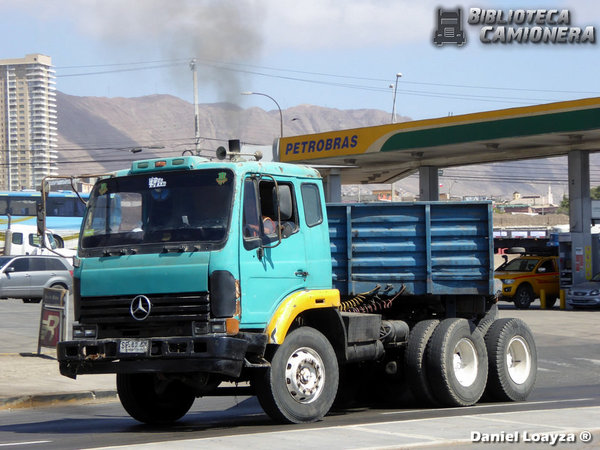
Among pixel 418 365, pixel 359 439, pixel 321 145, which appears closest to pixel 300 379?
pixel 359 439

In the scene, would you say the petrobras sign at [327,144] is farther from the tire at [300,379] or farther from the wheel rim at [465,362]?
the tire at [300,379]

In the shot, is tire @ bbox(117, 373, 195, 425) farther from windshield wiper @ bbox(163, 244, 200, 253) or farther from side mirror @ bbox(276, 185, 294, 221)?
side mirror @ bbox(276, 185, 294, 221)

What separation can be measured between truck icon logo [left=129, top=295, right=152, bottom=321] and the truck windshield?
0.60m

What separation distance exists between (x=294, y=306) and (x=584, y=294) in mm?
24219

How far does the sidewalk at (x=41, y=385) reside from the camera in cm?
1338

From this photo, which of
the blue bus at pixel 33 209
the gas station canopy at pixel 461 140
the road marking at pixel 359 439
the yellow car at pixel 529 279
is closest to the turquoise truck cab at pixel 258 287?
the road marking at pixel 359 439

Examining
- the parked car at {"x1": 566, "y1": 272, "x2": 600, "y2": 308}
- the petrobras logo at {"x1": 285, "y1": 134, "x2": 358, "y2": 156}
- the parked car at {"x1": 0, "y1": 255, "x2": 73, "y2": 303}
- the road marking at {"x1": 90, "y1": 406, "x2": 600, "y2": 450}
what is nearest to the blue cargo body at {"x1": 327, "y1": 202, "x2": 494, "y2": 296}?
the road marking at {"x1": 90, "y1": 406, "x2": 600, "y2": 450}

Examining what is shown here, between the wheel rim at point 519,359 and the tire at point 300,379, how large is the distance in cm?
332

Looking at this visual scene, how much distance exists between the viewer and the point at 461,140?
3284 cm

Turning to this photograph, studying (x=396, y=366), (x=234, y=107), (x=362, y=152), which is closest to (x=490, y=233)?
(x=396, y=366)

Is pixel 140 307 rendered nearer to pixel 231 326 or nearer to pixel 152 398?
pixel 231 326

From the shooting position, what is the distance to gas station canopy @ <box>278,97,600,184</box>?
30203mm

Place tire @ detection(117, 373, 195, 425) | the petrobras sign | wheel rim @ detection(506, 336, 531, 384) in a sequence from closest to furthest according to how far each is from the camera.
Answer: tire @ detection(117, 373, 195, 425), wheel rim @ detection(506, 336, 531, 384), the petrobras sign

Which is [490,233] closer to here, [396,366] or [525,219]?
[396,366]
